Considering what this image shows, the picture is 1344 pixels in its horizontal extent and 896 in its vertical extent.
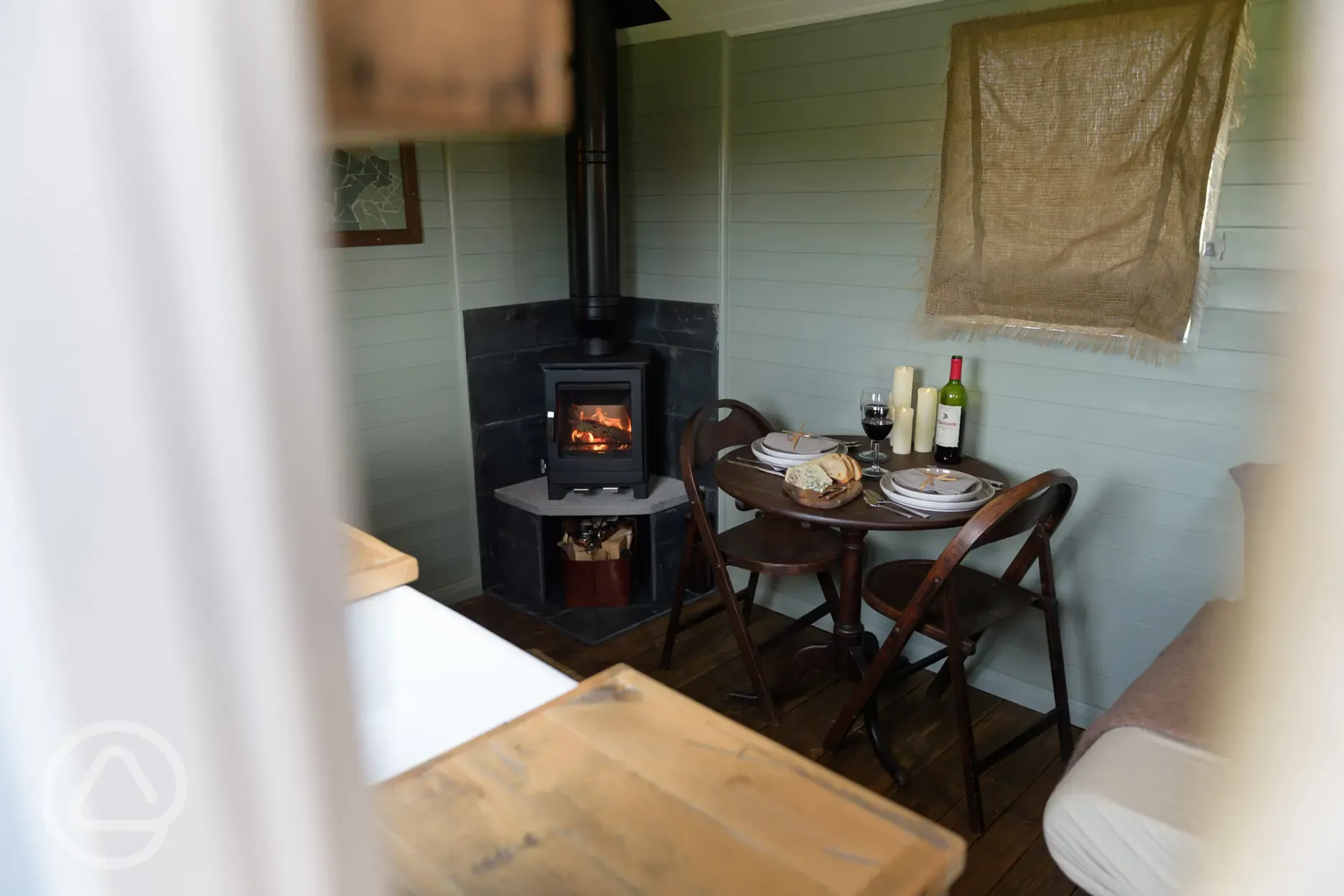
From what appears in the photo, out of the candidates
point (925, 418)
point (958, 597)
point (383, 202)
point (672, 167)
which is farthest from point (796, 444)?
point (383, 202)

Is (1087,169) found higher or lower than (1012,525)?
higher

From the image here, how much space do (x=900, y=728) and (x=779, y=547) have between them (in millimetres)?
605

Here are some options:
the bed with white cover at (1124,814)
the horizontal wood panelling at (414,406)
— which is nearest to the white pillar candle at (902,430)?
the bed with white cover at (1124,814)

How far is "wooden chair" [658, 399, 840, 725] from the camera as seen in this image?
2.47 metres

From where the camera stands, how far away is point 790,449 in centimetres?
252

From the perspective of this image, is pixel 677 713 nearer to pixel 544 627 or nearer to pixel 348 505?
pixel 348 505

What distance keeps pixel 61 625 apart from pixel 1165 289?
2344 millimetres

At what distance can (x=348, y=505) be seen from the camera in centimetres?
27

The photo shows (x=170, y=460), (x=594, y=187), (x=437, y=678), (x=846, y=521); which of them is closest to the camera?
(x=170, y=460)

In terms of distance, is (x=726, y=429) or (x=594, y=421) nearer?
(x=726, y=429)

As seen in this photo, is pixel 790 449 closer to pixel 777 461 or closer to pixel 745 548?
pixel 777 461

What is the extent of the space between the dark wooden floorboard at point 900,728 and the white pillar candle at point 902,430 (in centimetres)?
72

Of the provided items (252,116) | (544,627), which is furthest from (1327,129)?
(544,627)

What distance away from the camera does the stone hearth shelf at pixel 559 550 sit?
10.3 feet
